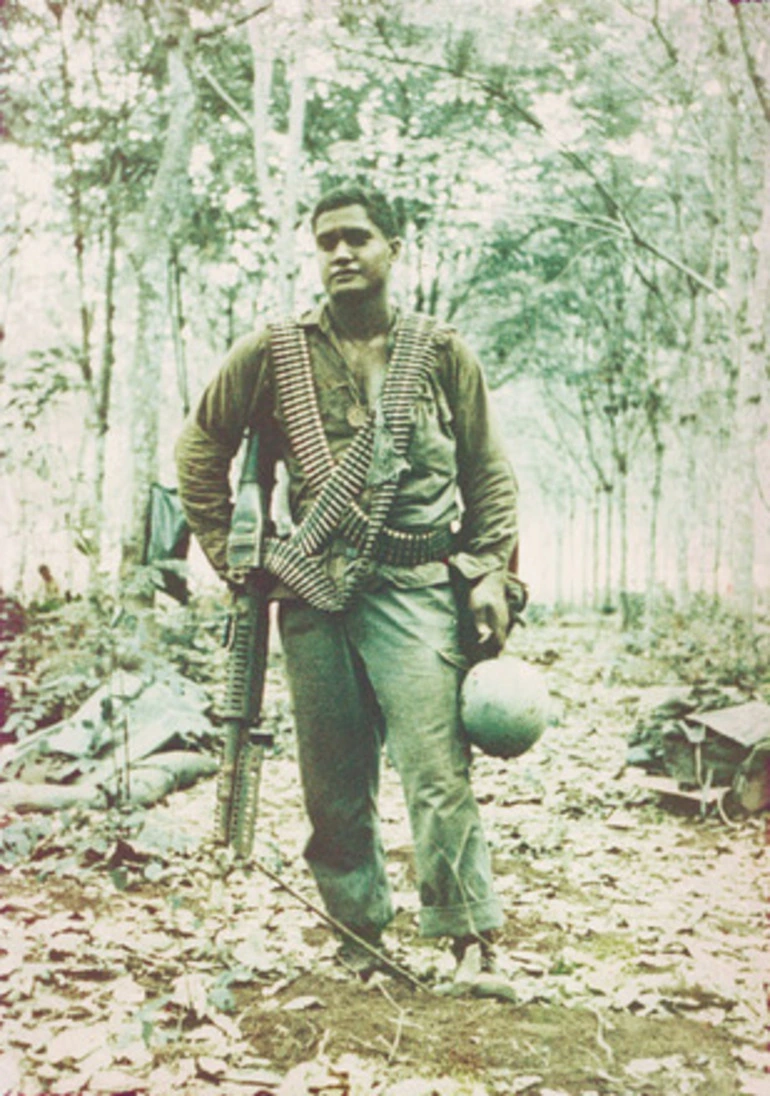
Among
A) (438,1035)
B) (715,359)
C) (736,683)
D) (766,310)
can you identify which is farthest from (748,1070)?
(715,359)

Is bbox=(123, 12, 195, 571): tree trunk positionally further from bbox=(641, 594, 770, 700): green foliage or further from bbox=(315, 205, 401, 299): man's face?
bbox=(315, 205, 401, 299): man's face

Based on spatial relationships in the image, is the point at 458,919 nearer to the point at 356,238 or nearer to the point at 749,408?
the point at 356,238

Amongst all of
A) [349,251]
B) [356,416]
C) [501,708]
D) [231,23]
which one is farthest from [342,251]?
[231,23]

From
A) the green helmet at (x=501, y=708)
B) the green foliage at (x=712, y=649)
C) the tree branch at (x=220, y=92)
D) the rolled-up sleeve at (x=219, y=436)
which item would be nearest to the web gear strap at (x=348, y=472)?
the rolled-up sleeve at (x=219, y=436)

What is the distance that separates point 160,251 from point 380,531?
8180 millimetres

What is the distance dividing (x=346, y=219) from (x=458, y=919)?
234cm

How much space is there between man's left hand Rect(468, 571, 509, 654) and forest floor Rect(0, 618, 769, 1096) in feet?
3.73

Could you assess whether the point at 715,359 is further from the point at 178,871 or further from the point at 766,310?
the point at 178,871

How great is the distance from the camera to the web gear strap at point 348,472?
3.45 m

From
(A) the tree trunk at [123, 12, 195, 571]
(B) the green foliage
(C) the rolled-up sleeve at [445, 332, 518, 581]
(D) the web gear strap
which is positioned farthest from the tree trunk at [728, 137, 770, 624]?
(D) the web gear strap

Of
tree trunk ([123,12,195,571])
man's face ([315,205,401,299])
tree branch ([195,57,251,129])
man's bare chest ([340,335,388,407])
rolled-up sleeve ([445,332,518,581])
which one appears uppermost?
tree branch ([195,57,251,129])

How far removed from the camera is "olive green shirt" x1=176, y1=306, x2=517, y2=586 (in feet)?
11.7

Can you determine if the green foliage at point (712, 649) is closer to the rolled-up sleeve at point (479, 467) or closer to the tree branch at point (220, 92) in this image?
the rolled-up sleeve at point (479, 467)

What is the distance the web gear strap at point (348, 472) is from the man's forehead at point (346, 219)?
1.19 ft
